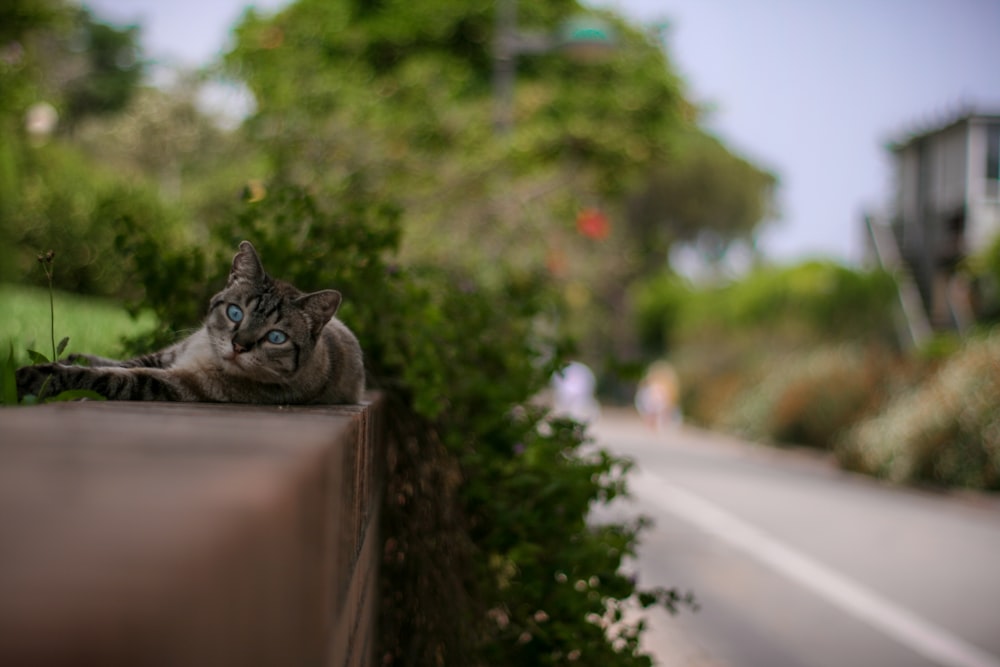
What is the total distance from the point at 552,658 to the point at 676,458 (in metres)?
17.2

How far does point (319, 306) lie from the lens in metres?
3.09

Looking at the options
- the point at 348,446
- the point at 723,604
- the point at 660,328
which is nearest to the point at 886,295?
the point at 660,328

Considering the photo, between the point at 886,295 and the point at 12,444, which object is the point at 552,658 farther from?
the point at 886,295

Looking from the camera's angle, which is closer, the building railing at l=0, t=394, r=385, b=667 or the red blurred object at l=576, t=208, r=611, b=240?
the building railing at l=0, t=394, r=385, b=667

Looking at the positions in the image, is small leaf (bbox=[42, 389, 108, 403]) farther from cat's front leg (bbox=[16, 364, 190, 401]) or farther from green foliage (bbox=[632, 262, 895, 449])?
green foliage (bbox=[632, 262, 895, 449])

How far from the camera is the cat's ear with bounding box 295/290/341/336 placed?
121 inches

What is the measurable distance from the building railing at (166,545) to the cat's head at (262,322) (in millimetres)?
1351

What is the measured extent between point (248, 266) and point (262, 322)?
22cm

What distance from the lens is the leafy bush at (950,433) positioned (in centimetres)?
1628

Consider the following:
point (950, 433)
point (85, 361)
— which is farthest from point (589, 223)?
point (85, 361)

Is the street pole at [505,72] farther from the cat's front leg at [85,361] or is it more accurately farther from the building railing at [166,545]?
the building railing at [166,545]

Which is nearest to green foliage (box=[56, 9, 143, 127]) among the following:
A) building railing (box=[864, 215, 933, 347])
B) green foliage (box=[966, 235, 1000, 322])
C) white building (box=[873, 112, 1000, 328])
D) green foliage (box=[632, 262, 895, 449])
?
green foliage (box=[632, 262, 895, 449])

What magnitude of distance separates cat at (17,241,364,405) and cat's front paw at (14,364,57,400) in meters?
0.12

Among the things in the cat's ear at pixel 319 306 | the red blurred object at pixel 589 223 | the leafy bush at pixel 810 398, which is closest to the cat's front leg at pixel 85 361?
the cat's ear at pixel 319 306
